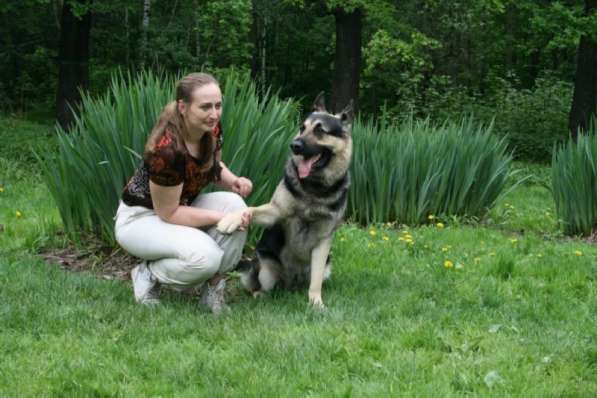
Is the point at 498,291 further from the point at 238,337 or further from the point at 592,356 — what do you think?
the point at 238,337

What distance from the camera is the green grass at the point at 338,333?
126 inches

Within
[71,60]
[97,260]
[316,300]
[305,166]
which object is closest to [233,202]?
[305,166]

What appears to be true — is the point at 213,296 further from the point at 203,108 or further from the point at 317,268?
the point at 203,108

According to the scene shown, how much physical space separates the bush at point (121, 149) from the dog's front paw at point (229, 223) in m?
1.12

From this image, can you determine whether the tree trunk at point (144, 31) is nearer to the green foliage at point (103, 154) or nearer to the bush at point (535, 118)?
the bush at point (535, 118)

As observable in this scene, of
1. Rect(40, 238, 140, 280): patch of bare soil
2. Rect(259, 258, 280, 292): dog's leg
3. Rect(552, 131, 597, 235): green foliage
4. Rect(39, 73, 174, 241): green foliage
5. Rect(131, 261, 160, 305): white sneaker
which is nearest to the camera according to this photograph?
Rect(131, 261, 160, 305): white sneaker

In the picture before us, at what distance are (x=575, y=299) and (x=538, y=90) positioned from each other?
17644mm

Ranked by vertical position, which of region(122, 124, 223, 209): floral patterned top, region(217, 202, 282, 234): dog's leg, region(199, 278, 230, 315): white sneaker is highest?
region(122, 124, 223, 209): floral patterned top

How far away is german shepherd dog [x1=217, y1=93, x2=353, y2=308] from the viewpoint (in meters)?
4.40

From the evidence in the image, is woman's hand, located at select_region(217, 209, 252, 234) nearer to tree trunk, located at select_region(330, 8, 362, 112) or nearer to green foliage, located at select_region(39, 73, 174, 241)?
green foliage, located at select_region(39, 73, 174, 241)

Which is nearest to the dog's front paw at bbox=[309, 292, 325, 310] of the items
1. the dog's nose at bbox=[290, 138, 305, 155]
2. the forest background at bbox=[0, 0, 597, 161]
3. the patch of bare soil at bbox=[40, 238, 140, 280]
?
the dog's nose at bbox=[290, 138, 305, 155]

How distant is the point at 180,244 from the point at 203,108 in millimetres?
816

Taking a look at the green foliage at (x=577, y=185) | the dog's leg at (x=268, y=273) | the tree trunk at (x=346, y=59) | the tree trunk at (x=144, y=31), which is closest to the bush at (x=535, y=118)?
the tree trunk at (x=346, y=59)

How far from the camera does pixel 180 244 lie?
14.0ft
